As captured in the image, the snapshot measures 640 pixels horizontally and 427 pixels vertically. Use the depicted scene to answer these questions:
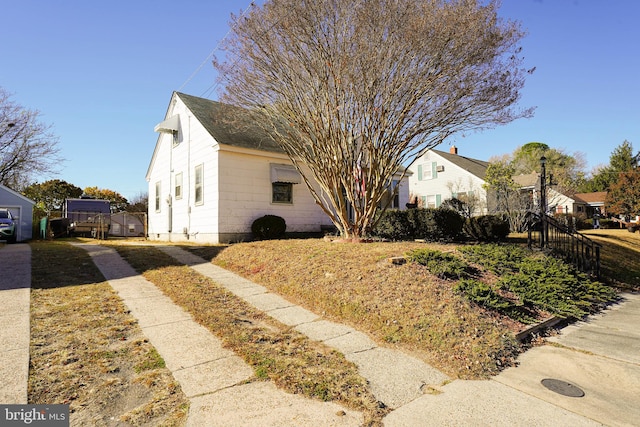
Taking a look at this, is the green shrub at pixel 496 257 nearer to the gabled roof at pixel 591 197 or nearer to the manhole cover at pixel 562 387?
the manhole cover at pixel 562 387

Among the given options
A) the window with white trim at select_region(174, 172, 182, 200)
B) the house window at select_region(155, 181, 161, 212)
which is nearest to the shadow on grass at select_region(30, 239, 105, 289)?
the window with white trim at select_region(174, 172, 182, 200)

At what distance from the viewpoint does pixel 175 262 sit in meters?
8.86

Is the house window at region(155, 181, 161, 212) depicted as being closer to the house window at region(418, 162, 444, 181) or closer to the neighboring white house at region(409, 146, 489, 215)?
the neighboring white house at region(409, 146, 489, 215)

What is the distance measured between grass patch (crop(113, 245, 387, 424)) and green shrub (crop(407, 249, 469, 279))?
270 cm

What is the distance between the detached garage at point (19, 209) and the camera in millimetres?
18594

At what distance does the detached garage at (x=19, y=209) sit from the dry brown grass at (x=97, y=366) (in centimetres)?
1717

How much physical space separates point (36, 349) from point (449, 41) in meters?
8.86

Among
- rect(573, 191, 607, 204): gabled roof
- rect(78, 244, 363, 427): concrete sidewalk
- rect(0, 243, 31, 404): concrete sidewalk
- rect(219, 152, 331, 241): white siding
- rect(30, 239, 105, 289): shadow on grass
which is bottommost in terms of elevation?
rect(78, 244, 363, 427): concrete sidewalk

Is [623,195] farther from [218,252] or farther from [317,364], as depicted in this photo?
[317,364]

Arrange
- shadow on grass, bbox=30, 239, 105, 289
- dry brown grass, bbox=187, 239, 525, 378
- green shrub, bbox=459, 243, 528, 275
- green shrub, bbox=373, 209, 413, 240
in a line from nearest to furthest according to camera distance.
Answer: dry brown grass, bbox=187, 239, 525, 378 < shadow on grass, bbox=30, 239, 105, 289 < green shrub, bbox=459, 243, 528, 275 < green shrub, bbox=373, 209, 413, 240

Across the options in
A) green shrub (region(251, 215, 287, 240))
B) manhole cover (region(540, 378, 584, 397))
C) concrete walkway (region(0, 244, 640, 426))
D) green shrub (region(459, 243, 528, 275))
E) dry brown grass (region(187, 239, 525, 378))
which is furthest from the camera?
green shrub (region(251, 215, 287, 240))

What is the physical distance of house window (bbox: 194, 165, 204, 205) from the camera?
13.9 m

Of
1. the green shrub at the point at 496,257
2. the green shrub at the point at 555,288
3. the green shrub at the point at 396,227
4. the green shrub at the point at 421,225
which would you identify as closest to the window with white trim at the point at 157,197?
the green shrub at the point at 421,225

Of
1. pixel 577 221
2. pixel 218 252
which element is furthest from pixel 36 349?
pixel 577 221
